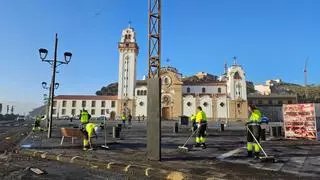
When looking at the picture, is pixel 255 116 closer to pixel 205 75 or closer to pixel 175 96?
pixel 175 96

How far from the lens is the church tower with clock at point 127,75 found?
8156 centimetres

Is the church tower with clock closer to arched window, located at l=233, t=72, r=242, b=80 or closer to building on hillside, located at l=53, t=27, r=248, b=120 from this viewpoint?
building on hillside, located at l=53, t=27, r=248, b=120

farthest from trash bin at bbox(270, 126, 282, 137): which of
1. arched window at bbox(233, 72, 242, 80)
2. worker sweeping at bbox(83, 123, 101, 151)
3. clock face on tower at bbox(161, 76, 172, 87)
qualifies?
arched window at bbox(233, 72, 242, 80)

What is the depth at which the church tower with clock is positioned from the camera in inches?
3211

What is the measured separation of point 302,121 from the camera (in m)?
18.4

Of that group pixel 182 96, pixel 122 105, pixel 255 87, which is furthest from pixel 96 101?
pixel 255 87

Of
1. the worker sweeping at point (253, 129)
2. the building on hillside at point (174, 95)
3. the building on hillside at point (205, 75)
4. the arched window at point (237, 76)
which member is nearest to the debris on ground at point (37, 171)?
the worker sweeping at point (253, 129)

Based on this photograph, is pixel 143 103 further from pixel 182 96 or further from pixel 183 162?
pixel 183 162

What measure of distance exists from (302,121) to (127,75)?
2600 inches

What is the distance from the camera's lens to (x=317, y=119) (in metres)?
18.2

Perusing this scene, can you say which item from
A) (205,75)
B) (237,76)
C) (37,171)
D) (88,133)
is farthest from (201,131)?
(205,75)

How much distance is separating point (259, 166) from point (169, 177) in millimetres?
2602

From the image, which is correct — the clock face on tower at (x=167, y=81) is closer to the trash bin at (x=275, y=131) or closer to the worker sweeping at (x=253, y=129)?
the trash bin at (x=275, y=131)

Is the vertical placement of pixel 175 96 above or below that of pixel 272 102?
above
